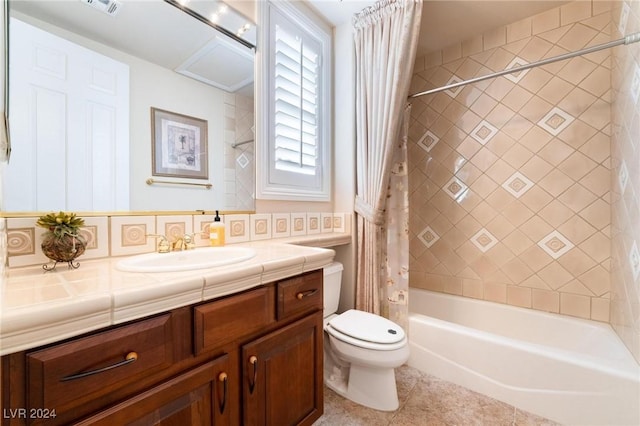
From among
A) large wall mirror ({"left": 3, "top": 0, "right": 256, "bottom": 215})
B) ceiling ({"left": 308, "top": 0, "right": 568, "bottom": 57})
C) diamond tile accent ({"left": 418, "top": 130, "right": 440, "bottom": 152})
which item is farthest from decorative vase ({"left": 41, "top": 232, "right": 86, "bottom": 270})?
diamond tile accent ({"left": 418, "top": 130, "right": 440, "bottom": 152})

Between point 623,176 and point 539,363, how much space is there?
3.67 feet

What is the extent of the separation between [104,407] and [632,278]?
2170mm

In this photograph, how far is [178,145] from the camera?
127 centimetres

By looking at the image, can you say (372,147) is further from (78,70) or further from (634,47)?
(78,70)

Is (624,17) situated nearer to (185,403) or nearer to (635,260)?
(635,260)

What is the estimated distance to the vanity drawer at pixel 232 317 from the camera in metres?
0.75

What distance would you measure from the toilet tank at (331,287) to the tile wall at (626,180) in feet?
4.79

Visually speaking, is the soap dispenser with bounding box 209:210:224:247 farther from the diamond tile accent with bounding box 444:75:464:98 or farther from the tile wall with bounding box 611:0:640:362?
the diamond tile accent with bounding box 444:75:464:98

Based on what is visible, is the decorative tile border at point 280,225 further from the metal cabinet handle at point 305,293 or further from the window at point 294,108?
the metal cabinet handle at point 305,293

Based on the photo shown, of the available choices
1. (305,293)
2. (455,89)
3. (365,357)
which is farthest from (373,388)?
(455,89)

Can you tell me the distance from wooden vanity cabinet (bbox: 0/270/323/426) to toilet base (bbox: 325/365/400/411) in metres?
0.38

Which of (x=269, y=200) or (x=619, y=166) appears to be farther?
(x=269, y=200)

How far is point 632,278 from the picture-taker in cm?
134

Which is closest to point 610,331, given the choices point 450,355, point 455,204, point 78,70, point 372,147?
point 450,355
